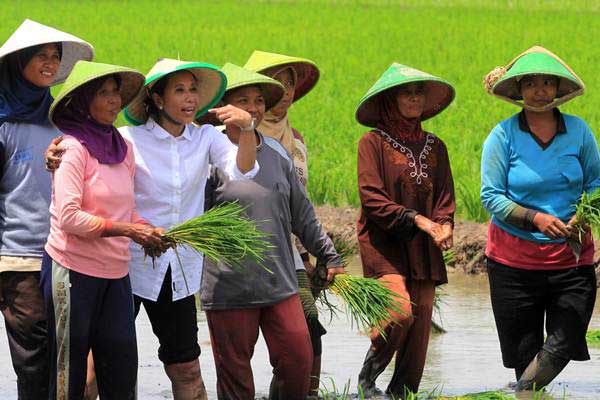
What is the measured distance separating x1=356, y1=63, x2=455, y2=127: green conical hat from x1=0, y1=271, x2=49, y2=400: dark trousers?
5.96 ft

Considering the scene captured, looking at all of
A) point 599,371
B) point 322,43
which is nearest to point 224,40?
point 322,43

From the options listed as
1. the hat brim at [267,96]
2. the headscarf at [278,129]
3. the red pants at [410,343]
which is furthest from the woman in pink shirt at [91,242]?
the red pants at [410,343]

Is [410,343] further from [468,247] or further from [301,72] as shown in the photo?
[468,247]

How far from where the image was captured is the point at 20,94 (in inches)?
219

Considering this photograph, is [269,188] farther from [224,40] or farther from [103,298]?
[224,40]

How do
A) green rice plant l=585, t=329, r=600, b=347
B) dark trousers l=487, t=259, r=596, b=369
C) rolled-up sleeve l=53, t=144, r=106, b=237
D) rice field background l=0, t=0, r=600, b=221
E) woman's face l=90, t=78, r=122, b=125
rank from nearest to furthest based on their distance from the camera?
rolled-up sleeve l=53, t=144, r=106, b=237 < woman's face l=90, t=78, r=122, b=125 < dark trousers l=487, t=259, r=596, b=369 < green rice plant l=585, t=329, r=600, b=347 < rice field background l=0, t=0, r=600, b=221

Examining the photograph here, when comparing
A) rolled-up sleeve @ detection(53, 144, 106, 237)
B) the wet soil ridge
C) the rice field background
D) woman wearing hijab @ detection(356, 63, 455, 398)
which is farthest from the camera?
the rice field background

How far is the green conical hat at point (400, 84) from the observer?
20.9 feet

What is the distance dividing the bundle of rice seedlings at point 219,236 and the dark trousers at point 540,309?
1.54 m

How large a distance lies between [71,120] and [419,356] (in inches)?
82.2

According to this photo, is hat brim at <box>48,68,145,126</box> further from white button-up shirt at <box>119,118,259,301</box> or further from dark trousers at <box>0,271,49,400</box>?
dark trousers at <box>0,271,49,400</box>

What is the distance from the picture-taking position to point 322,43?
25250 millimetres

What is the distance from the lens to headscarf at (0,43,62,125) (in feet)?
18.2

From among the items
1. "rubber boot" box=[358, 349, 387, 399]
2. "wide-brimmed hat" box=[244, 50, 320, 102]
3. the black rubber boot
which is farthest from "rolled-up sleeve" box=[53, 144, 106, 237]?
the black rubber boot
